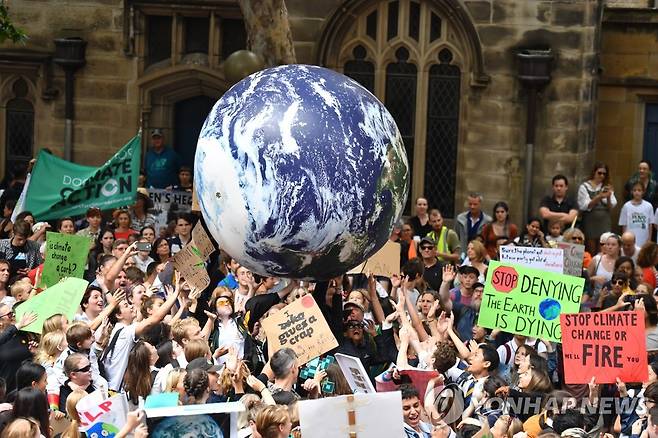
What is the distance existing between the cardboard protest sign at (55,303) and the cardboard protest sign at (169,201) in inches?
242

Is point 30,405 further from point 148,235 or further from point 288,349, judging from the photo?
point 148,235

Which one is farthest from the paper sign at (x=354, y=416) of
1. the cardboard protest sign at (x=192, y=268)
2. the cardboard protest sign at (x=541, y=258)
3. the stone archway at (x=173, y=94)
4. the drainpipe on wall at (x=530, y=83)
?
the stone archway at (x=173, y=94)

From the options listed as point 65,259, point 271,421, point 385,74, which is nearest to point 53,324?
point 65,259

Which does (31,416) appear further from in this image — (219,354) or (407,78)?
(407,78)

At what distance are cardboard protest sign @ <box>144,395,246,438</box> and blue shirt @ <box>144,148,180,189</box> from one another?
36.2ft

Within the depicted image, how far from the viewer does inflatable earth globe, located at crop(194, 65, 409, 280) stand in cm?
1012

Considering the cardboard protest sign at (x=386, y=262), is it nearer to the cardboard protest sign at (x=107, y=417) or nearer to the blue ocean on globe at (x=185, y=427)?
the cardboard protest sign at (x=107, y=417)

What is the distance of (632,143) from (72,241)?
8175 millimetres

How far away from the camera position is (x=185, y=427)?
872 centimetres

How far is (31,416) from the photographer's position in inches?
374

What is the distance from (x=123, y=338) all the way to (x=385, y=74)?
8.71m

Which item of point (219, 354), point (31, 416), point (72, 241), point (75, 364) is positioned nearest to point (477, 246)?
point (72, 241)

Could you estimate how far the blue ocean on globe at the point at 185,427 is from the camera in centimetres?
870

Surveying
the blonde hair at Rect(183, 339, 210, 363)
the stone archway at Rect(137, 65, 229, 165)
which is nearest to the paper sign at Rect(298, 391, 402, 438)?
the blonde hair at Rect(183, 339, 210, 363)
